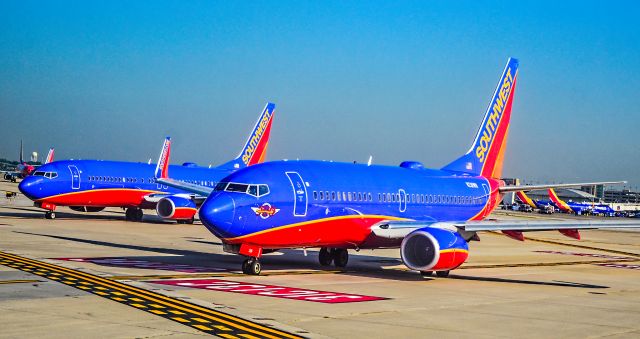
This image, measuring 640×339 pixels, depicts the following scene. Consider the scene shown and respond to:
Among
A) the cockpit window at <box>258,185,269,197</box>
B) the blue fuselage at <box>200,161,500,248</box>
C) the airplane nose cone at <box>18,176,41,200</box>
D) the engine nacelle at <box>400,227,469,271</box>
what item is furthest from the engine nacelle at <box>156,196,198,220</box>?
the engine nacelle at <box>400,227,469,271</box>

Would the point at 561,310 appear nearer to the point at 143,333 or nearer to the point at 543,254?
the point at 143,333

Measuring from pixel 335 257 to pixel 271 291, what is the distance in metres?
10.3

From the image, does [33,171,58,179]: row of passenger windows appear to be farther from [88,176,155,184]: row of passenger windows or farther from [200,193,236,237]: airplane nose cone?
[200,193,236,237]: airplane nose cone

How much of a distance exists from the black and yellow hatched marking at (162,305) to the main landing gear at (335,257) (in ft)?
35.4

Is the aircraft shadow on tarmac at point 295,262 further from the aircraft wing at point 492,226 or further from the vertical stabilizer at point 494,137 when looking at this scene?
the vertical stabilizer at point 494,137

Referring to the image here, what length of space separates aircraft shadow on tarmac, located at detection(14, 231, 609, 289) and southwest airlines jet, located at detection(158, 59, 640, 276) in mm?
1049

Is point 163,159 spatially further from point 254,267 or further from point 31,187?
Result: point 254,267

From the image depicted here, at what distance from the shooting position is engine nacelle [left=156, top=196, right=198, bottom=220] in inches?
2250

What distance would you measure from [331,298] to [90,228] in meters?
31.4

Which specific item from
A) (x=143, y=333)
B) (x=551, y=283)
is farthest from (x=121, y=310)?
(x=551, y=283)

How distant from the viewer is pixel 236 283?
81.9ft

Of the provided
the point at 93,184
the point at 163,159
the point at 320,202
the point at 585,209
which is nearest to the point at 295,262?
the point at 320,202

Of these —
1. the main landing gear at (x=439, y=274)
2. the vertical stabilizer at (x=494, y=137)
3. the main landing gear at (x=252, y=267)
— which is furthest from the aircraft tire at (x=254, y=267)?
the vertical stabilizer at (x=494, y=137)

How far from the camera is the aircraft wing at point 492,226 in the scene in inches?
1148
